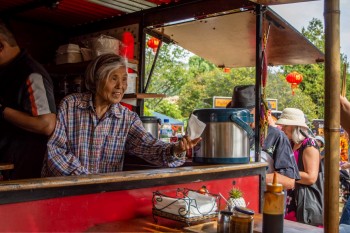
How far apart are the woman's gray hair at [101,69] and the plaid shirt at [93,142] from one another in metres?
0.09

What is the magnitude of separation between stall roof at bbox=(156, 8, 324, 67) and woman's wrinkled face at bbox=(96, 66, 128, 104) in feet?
4.54

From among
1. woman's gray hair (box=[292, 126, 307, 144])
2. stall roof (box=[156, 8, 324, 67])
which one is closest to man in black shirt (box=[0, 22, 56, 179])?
stall roof (box=[156, 8, 324, 67])

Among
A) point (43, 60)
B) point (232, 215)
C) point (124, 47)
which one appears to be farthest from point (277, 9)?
point (43, 60)

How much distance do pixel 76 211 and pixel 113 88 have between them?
94 centimetres

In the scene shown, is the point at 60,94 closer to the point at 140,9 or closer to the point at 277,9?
the point at 140,9

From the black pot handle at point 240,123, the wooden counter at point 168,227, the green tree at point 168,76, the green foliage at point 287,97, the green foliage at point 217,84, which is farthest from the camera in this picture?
the green foliage at point 287,97

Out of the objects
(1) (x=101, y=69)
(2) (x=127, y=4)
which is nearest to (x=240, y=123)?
(1) (x=101, y=69)

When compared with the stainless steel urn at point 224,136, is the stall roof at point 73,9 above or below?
above

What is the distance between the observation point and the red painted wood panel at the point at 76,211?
69.9 inches

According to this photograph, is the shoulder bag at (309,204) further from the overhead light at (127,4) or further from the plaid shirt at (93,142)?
the overhead light at (127,4)

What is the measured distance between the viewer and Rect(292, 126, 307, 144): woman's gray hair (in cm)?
416

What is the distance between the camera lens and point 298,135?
419cm

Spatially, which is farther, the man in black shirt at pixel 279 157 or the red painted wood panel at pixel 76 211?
the man in black shirt at pixel 279 157

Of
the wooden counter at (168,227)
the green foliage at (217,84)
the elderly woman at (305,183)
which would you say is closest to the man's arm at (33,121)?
the wooden counter at (168,227)
